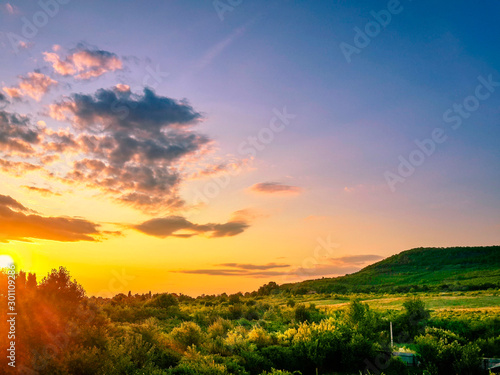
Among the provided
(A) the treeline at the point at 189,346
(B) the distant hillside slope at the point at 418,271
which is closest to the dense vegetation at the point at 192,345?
(A) the treeline at the point at 189,346

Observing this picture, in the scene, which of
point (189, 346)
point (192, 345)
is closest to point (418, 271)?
point (189, 346)

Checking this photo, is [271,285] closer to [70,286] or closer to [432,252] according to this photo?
[432,252]

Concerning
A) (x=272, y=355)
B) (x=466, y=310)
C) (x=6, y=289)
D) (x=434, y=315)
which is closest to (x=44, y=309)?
(x=6, y=289)

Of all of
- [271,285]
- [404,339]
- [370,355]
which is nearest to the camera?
[370,355]

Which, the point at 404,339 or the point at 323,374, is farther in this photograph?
the point at 404,339

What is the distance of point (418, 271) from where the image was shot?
347 feet

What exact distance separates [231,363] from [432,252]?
125414mm

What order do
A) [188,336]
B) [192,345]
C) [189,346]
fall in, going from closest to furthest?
[192,345] → [189,346] → [188,336]

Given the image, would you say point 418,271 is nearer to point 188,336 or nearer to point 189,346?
point 188,336

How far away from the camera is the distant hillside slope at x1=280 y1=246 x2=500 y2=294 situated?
87.6 m

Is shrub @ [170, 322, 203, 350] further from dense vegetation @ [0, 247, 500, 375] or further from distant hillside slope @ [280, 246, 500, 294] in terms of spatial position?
distant hillside slope @ [280, 246, 500, 294]

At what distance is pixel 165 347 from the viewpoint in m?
17.2

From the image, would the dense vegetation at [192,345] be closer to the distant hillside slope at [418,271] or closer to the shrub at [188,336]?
the shrub at [188,336]

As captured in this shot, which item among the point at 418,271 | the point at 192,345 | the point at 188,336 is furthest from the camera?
the point at 418,271
